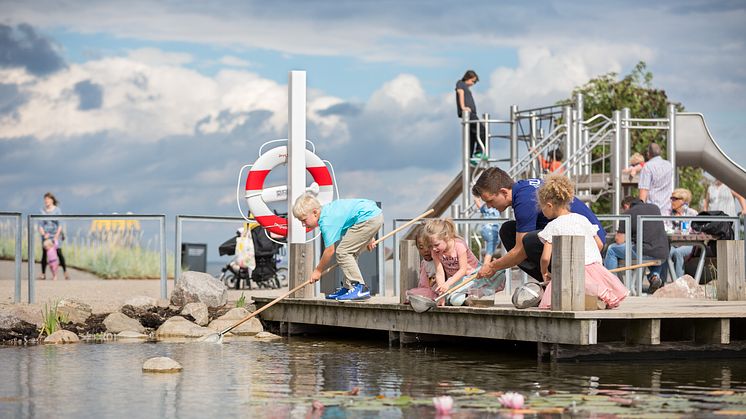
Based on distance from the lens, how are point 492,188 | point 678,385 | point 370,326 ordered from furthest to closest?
point 370,326
point 492,188
point 678,385

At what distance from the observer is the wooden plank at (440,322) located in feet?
31.0

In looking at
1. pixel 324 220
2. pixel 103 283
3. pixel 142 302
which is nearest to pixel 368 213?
pixel 324 220

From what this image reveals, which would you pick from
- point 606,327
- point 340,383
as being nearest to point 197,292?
point 606,327

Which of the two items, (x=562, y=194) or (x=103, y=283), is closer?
(x=562, y=194)

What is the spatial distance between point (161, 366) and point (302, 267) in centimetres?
412

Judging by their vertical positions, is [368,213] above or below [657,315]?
above

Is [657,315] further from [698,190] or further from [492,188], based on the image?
[698,190]

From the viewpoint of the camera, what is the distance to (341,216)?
39.9ft

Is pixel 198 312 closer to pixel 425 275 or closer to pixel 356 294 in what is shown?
pixel 356 294

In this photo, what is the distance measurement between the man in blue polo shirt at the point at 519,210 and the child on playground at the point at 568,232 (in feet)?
0.85

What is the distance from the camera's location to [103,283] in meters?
19.3

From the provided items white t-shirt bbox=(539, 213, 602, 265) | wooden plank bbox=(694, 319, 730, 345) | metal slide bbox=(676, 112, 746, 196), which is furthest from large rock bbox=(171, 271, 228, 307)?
metal slide bbox=(676, 112, 746, 196)

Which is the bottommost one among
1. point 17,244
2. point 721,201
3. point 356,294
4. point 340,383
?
point 340,383

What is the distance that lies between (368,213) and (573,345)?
3135 millimetres
